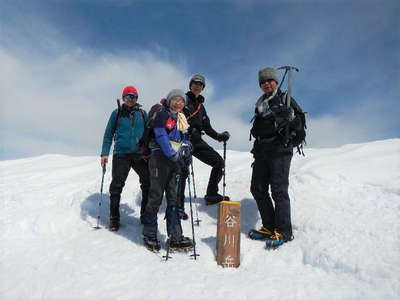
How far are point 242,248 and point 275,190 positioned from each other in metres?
1.06

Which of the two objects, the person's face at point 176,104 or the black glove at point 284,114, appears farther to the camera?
the person's face at point 176,104

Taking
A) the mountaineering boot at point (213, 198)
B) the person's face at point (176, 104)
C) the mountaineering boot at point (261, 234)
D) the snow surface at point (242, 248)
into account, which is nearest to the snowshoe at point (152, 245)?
the snow surface at point (242, 248)

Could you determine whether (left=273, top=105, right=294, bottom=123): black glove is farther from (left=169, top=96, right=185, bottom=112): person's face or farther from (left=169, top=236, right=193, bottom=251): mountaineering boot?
(left=169, top=236, right=193, bottom=251): mountaineering boot

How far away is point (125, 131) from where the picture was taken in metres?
5.87

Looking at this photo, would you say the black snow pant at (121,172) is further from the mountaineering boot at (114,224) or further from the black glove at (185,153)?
the black glove at (185,153)

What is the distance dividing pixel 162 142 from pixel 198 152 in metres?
1.86

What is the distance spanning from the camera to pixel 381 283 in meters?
3.32

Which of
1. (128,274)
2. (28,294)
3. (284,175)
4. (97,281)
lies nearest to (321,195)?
(284,175)

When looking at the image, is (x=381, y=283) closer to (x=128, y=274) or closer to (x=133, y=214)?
(x=128, y=274)

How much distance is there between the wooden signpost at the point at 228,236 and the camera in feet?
14.7

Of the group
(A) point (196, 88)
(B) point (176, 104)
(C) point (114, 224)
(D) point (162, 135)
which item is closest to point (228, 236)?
(D) point (162, 135)

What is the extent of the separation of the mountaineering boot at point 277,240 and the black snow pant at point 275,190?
4cm

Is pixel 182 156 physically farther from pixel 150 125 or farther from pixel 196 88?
pixel 196 88

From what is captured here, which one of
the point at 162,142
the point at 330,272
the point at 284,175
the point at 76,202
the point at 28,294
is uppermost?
the point at 162,142
